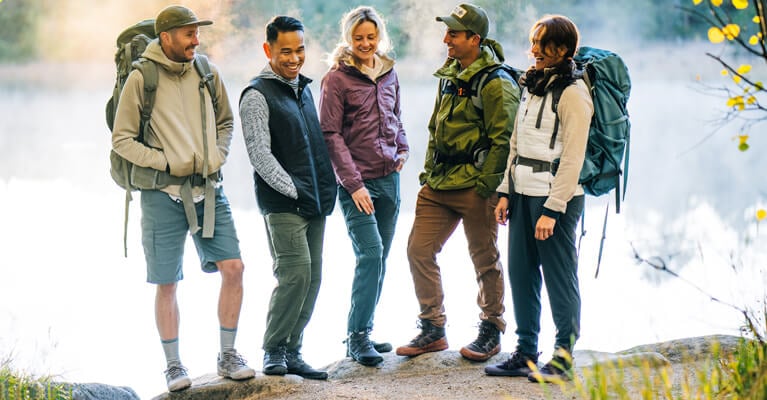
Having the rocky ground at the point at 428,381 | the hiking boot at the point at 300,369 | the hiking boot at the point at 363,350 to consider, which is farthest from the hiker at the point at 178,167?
the hiking boot at the point at 363,350

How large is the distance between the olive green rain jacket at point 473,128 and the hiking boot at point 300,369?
91 centimetres

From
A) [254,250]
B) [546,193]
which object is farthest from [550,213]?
[254,250]

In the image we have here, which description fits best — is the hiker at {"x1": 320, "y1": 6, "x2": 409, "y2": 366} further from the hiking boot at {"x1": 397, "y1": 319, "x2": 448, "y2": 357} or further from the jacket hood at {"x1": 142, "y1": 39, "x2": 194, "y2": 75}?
the jacket hood at {"x1": 142, "y1": 39, "x2": 194, "y2": 75}

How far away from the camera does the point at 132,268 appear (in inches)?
410

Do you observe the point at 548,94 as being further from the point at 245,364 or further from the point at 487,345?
the point at 245,364

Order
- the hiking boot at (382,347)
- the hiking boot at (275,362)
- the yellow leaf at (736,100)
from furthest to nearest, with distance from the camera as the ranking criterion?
1. the hiking boot at (382,347)
2. the hiking boot at (275,362)
3. the yellow leaf at (736,100)

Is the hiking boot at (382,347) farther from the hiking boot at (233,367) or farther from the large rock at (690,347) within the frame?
the large rock at (690,347)

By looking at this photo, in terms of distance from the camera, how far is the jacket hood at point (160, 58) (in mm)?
3625

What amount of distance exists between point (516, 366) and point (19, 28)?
990 cm

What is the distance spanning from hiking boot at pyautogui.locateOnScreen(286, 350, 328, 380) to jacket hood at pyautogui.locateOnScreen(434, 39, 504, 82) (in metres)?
1.30

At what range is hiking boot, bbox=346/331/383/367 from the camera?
4.16m

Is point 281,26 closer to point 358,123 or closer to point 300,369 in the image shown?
point 358,123

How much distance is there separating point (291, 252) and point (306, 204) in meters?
0.20

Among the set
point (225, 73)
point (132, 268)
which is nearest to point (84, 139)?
point (132, 268)
